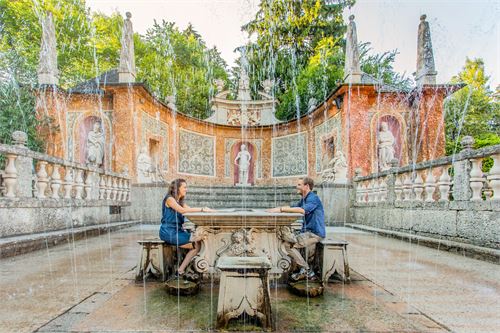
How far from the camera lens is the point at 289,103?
21188mm

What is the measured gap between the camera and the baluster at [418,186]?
24.0 ft

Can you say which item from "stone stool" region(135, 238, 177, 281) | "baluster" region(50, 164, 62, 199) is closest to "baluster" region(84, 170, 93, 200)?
"baluster" region(50, 164, 62, 199)

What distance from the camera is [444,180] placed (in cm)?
650

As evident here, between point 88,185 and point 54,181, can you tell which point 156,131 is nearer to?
point 88,185

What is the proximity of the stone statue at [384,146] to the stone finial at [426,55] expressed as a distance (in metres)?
2.49

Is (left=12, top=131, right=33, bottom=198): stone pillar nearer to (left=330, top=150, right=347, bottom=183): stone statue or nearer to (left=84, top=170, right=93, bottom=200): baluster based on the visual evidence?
(left=84, top=170, right=93, bottom=200): baluster

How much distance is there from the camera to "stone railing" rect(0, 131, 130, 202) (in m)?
5.69

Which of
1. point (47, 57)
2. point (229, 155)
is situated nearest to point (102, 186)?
point (47, 57)

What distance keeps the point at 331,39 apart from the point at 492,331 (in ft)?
77.2

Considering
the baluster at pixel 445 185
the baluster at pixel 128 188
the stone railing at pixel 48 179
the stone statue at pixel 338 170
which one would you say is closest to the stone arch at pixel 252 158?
the stone statue at pixel 338 170

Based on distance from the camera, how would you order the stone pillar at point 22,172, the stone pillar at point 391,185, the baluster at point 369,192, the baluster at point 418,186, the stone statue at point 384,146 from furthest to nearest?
1. the stone statue at point 384,146
2. the baluster at point 369,192
3. the stone pillar at point 391,185
4. the baluster at point 418,186
5. the stone pillar at point 22,172

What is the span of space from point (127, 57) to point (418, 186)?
38.2ft

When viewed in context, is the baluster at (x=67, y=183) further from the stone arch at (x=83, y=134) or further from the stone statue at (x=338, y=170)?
the stone statue at (x=338, y=170)

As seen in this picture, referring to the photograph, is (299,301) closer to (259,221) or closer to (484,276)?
(259,221)
